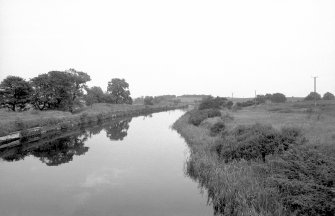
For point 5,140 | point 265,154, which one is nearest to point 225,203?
point 265,154

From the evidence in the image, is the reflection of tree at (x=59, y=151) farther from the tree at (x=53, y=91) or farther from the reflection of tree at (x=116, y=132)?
the tree at (x=53, y=91)

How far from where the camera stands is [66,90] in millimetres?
45781

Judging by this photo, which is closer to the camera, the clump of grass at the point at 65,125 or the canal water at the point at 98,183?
the canal water at the point at 98,183

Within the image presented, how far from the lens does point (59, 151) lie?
21.5 meters

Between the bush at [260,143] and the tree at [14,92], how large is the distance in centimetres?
3985

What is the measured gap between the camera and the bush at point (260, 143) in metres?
12.7

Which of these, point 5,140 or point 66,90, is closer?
point 5,140

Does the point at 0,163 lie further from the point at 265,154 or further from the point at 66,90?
the point at 66,90

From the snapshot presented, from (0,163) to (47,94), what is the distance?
28653 millimetres

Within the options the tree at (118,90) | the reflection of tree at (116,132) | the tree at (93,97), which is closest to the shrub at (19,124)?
the reflection of tree at (116,132)

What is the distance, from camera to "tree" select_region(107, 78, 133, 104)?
8225 centimetres

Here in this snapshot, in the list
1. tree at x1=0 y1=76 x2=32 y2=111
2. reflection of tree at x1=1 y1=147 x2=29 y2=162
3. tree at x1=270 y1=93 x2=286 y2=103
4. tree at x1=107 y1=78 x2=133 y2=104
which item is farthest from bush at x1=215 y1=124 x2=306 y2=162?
tree at x1=270 y1=93 x2=286 y2=103

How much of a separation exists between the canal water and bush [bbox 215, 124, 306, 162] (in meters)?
3.28

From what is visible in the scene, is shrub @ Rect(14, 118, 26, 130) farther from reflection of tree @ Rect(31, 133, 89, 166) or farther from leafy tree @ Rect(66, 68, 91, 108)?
leafy tree @ Rect(66, 68, 91, 108)
